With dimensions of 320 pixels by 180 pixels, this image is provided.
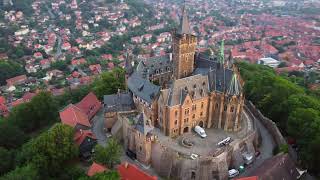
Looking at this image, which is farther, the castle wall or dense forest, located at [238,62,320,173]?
the castle wall

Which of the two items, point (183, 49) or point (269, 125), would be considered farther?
point (183, 49)

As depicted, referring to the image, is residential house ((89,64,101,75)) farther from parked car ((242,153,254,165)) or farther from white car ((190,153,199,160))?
parked car ((242,153,254,165))

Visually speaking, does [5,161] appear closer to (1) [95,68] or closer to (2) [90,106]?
(2) [90,106]

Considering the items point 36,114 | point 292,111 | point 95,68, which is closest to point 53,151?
point 36,114

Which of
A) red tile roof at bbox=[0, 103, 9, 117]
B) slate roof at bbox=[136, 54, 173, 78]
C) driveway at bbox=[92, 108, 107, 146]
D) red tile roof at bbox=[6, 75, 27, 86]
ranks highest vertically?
slate roof at bbox=[136, 54, 173, 78]

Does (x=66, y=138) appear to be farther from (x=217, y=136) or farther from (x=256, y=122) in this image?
(x=256, y=122)

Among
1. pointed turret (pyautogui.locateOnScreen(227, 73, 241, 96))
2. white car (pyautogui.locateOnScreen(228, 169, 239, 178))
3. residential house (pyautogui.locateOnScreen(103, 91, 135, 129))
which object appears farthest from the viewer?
residential house (pyautogui.locateOnScreen(103, 91, 135, 129))

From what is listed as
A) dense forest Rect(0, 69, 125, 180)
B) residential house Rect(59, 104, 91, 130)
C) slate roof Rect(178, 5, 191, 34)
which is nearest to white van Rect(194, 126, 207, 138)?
dense forest Rect(0, 69, 125, 180)

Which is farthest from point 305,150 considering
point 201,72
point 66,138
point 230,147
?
A: point 66,138
